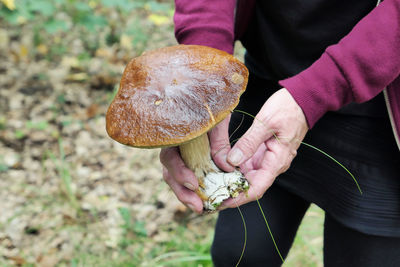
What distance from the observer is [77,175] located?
9.56 ft

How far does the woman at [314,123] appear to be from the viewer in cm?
110

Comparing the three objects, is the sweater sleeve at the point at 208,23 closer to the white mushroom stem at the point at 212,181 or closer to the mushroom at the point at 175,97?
the mushroom at the point at 175,97

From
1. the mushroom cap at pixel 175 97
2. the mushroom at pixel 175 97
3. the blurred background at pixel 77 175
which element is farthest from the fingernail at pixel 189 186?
the blurred background at pixel 77 175

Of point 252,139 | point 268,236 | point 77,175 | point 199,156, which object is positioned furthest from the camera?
point 77,175

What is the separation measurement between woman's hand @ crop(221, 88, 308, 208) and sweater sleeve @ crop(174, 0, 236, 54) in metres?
0.35

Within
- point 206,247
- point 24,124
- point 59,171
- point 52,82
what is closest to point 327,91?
point 206,247

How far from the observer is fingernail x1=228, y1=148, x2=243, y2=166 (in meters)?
1.21

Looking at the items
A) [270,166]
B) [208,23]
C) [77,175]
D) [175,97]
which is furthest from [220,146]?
[77,175]

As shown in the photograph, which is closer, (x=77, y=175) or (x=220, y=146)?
(x=220, y=146)

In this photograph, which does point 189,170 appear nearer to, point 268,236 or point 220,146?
point 220,146

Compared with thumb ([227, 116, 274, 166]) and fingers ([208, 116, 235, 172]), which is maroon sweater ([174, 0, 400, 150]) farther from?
fingers ([208, 116, 235, 172])

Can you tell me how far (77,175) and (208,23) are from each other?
1968 mm

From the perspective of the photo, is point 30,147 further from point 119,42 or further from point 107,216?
point 119,42

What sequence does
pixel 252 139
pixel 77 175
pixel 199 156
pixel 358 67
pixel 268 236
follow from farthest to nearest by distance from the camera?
pixel 77 175 → pixel 268 236 → pixel 199 156 → pixel 252 139 → pixel 358 67
